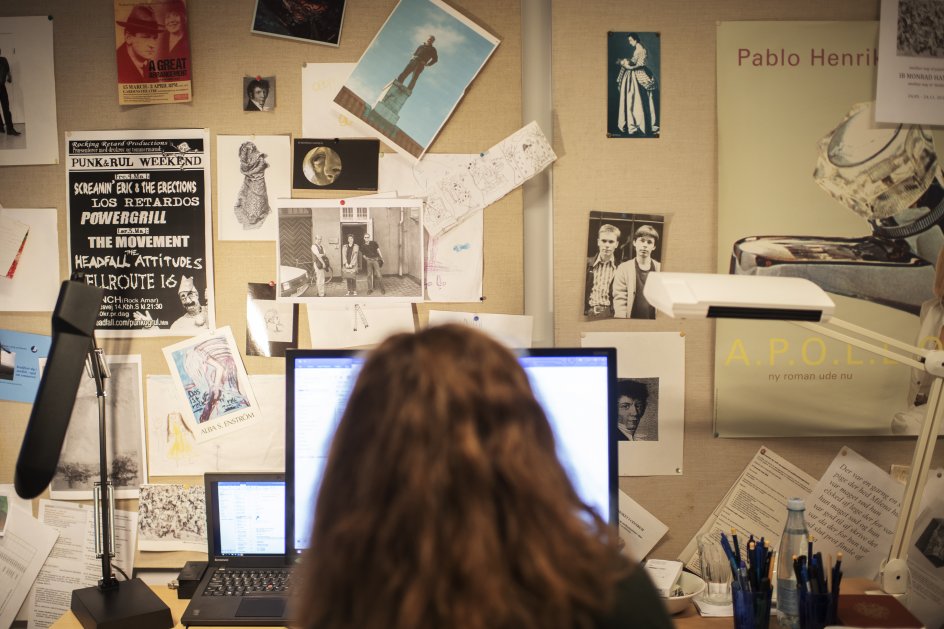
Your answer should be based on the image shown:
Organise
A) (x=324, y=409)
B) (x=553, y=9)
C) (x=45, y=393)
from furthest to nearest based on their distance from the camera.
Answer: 1. (x=553, y=9)
2. (x=324, y=409)
3. (x=45, y=393)

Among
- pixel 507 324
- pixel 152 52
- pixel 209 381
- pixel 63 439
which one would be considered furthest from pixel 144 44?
pixel 507 324

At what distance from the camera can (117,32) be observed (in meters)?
1.49

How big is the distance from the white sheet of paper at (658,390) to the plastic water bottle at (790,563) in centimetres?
26

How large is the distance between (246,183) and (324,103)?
0.23 metres

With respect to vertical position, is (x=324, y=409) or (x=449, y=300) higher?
(x=449, y=300)

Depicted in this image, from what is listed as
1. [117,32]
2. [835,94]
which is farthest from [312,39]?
[835,94]

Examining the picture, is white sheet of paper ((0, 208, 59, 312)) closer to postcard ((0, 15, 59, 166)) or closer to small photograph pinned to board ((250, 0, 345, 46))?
postcard ((0, 15, 59, 166))

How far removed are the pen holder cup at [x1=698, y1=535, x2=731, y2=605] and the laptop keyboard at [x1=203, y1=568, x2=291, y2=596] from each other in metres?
0.79

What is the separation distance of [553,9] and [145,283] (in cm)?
99

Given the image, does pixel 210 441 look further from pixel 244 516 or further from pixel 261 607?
pixel 261 607

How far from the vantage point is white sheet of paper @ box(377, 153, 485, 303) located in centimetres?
149

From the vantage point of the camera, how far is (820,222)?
1.49 meters

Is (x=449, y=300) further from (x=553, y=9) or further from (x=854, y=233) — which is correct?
(x=854, y=233)

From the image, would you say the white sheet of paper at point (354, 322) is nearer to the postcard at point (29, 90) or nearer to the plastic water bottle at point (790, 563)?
the postcard at point (29, 90)
